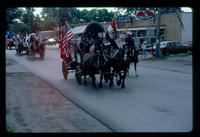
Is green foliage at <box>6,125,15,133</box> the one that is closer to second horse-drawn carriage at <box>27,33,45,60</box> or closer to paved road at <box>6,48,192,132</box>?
paved road at <box>6,48,192,132</box>

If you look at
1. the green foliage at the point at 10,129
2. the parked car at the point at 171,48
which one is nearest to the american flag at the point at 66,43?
the green foliage at the point at 10,129

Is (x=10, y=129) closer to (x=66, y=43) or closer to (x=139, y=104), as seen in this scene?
(x=139, y=104)

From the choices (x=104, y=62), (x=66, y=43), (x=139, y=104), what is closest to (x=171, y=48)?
(x=66, y=43)

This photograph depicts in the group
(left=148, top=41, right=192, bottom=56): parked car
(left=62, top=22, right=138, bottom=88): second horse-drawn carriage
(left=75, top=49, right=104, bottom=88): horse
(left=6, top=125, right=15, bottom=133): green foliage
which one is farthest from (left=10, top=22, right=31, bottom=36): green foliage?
(left=148, top=41, right=192, bottom=56): parked car

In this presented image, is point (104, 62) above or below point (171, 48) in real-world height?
below

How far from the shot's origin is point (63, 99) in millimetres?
8328

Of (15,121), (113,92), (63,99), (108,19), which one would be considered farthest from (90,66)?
(108,19)

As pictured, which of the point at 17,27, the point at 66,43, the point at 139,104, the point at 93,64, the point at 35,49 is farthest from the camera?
Result: the point at 17,27

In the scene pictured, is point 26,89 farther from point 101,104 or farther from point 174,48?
point 174,48

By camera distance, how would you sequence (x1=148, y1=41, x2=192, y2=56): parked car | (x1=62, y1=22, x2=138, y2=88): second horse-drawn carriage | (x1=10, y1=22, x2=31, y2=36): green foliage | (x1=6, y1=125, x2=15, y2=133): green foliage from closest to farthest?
(x1=6, y1=125, x2=15, y2=133): green foliage → (x1=62, y1=22, x2=138, y2=88): second horse-drawn carriage → (x1=10, y1=22, x2=31, y2=36): green foliage → (x1=148, y1=41, x2=192, y2=56): parked car

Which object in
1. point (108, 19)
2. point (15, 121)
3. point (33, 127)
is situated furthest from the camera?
point (108, 19)

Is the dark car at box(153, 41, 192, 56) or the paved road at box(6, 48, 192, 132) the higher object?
the dark car at box(153, 41, 192, 56)
